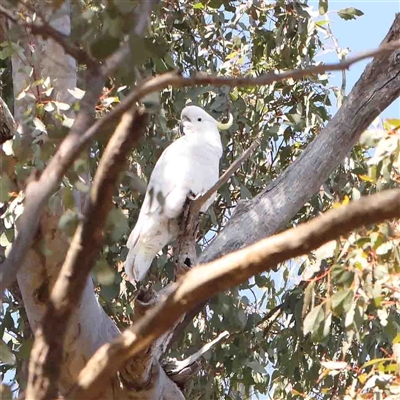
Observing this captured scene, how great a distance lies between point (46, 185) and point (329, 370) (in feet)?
3.24

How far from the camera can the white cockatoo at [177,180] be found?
2475mm

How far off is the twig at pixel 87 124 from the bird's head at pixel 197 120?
6.35 feet

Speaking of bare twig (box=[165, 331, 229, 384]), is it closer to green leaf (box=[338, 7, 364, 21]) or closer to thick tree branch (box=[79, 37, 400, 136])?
green leaf (box=[338, 7, 364, 21])

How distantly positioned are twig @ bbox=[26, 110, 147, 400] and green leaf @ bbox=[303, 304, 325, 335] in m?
0.84

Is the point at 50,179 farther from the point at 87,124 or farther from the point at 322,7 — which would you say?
the point at 322,7

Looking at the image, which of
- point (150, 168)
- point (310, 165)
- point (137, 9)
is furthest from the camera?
point (150, 168)

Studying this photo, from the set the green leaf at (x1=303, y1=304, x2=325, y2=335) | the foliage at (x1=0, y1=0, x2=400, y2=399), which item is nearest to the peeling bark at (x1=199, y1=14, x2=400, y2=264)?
the foliage at (x1=0, y1=0, x2=400, y2=399)

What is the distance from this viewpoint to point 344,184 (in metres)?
3.02

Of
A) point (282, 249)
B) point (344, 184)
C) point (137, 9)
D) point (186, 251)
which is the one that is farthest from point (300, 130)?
point (282, 249)

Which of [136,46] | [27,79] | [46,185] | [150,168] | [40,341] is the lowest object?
[40,341]

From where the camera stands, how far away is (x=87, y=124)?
3.09 ft

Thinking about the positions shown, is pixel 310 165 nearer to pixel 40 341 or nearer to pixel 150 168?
pixel 150 168

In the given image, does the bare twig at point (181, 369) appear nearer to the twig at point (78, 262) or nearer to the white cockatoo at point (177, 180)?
the white cockatoo at point (177, 180)

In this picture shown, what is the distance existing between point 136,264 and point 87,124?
5.05 ft
